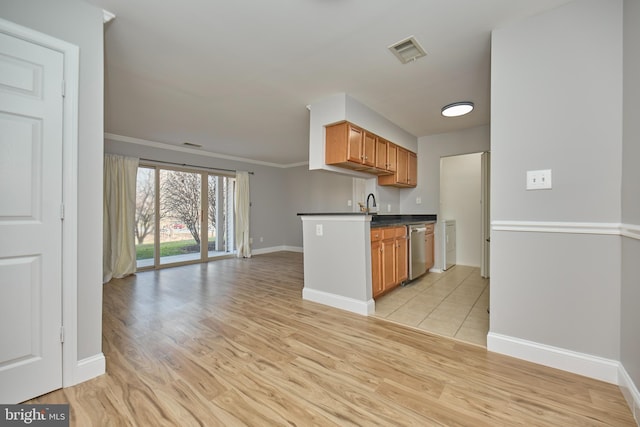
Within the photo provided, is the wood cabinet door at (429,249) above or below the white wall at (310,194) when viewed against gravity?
below

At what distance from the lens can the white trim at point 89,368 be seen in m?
1.55

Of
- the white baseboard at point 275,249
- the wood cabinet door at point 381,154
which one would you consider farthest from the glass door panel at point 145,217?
the wood cabinet door at point 381,154

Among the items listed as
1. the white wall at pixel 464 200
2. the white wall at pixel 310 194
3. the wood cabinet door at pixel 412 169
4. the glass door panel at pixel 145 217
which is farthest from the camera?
the white wall at pixel 310 194

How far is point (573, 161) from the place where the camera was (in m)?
1.66

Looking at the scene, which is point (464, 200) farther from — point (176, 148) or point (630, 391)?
point (176, 148)

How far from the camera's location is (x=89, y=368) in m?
1.59

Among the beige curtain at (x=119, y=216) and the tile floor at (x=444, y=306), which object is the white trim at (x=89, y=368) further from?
the beige curtain at (x=119, y=216)

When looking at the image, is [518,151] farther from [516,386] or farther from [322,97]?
[322,97]

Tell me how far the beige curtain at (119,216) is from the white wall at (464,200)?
560cm

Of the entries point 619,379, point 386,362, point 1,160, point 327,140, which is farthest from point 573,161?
point 1,160

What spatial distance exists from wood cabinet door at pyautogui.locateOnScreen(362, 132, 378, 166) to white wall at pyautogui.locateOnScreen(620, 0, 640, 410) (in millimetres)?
2170

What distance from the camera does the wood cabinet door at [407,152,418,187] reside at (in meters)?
4.46

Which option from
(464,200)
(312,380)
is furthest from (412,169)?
(312,380)

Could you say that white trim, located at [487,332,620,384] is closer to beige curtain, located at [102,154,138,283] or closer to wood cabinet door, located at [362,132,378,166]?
wood cabinet door, located at [362,132,378,166]
